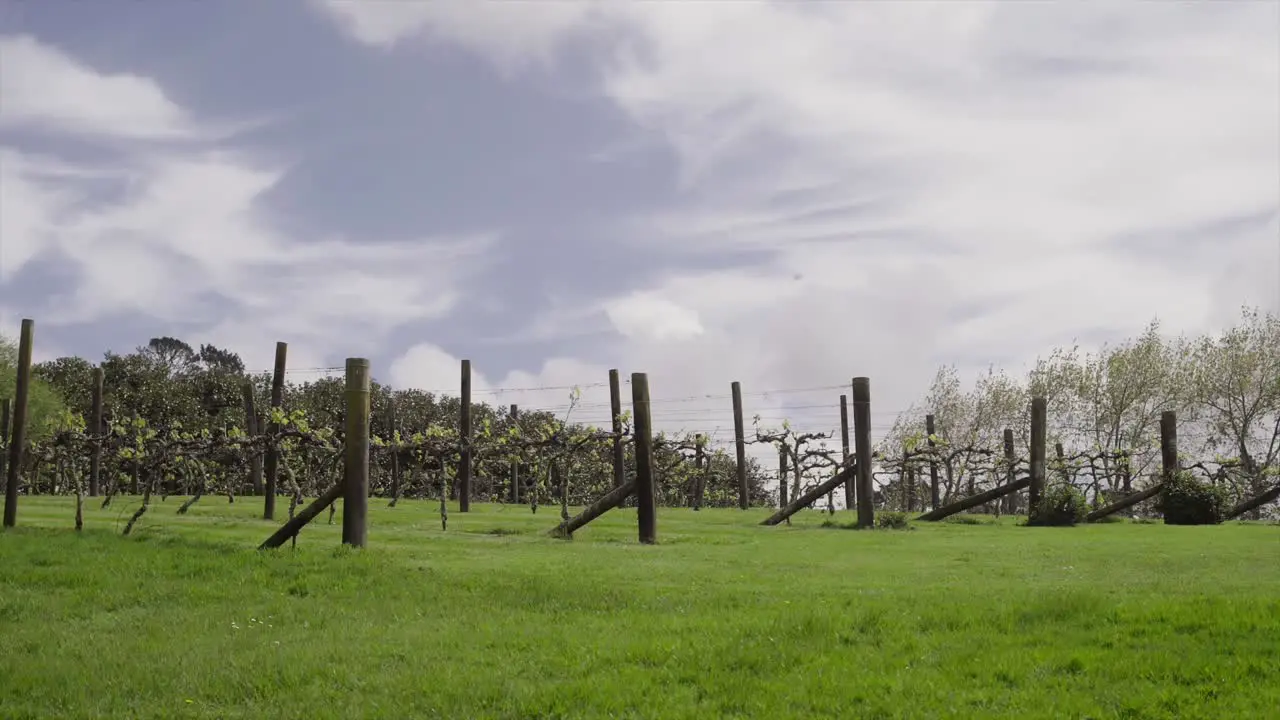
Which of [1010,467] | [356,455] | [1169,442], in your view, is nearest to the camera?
[356,455]

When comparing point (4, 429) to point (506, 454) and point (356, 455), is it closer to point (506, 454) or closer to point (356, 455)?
point (506, 454)

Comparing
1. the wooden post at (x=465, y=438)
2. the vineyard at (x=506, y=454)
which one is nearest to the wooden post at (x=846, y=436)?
the vineyard at (x=506, y=454)

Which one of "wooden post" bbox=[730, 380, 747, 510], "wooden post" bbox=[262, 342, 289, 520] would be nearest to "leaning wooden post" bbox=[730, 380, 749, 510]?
"wooden post" bbox=[730, 380, 747, 510]

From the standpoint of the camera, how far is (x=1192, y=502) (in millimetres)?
31953

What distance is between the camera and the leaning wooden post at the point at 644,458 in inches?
956

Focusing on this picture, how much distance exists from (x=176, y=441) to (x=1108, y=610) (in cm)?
2476

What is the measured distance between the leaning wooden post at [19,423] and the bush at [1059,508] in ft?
88.9

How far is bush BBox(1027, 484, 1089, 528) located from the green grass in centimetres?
1090

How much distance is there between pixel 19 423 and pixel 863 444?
21712 mm

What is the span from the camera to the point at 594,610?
13586 mm

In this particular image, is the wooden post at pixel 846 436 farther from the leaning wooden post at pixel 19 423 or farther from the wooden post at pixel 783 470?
the leaning wooden post at pixel 19 423

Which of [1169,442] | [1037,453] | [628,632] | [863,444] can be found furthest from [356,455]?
[1169,442]

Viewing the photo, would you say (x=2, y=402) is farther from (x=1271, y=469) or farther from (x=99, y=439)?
(x=1271, y=469)

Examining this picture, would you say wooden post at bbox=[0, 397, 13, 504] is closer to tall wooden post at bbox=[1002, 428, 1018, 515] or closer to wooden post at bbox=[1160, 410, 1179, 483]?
tall wooden post at bbox=[1002, 428, 1018, 515]
